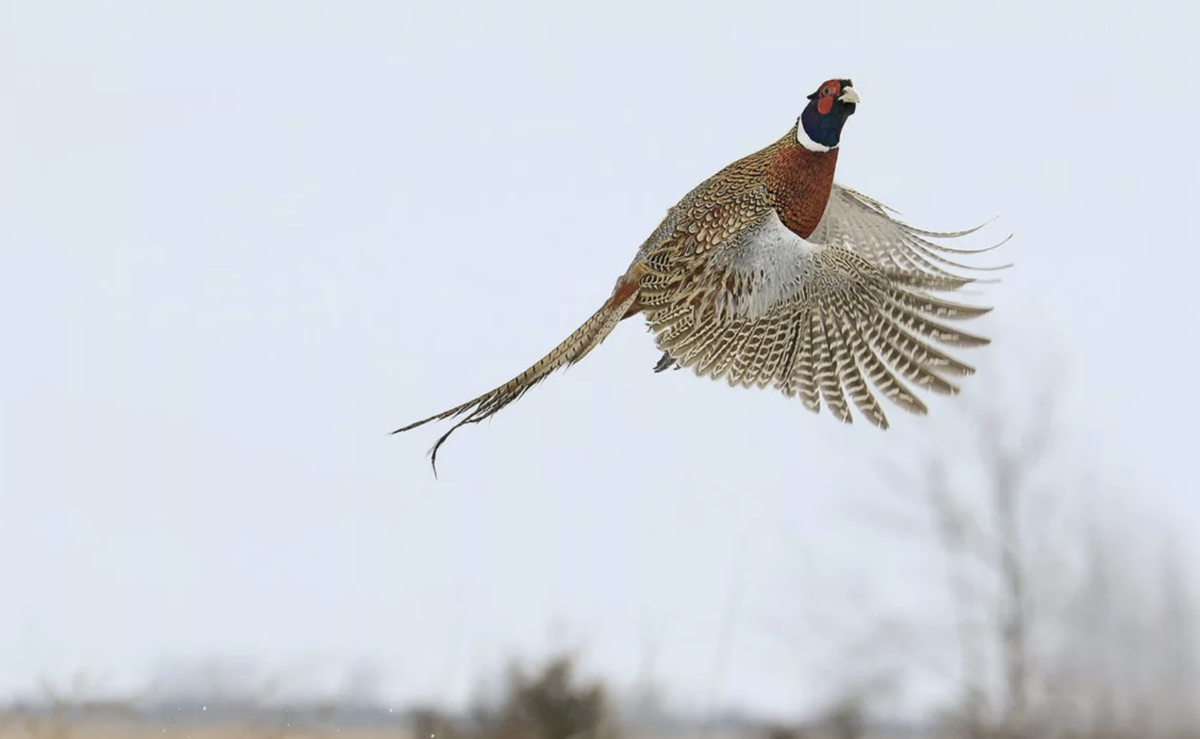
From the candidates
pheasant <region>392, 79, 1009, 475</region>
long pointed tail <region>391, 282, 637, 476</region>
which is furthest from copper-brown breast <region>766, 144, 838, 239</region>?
long pointed tail <region>391, 282, 637, 476</region>

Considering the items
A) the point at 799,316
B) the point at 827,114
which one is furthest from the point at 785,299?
the point at 827,114

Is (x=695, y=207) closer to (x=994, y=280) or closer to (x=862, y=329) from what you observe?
(x=862, y=329)

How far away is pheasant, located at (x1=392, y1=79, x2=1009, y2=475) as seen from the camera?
4203 mm

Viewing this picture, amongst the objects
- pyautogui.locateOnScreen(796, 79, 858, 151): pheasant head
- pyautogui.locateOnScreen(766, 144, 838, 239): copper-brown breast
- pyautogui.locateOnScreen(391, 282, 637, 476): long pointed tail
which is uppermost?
pyautogui.locateOnScreen(796, 79, 858, 151): pheasant head

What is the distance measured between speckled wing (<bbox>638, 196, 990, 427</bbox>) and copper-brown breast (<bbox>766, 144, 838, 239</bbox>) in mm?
47

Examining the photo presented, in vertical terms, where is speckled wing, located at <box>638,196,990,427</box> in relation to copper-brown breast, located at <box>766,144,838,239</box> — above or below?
below

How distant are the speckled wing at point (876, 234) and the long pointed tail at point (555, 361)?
103 centimetres

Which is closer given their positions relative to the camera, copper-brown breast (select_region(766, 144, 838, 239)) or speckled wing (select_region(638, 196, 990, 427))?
copper-brown breast (select_region(766, 144, 838, 239))

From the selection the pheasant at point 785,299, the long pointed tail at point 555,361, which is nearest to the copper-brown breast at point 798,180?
the pheasant at point 785,299

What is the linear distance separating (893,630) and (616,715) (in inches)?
156

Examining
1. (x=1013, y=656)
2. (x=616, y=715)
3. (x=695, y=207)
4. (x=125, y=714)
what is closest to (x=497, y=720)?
(x=616, y=715)

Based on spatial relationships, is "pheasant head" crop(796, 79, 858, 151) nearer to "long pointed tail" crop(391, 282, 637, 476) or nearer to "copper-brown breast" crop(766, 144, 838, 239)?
"copper-brown breast" crop(766, 144, 838, 239)

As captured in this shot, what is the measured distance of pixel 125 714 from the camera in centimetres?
484

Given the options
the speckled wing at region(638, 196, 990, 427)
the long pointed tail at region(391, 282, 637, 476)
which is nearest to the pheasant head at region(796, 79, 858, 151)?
the speckled wing at region(638, 196, 990, 427)
